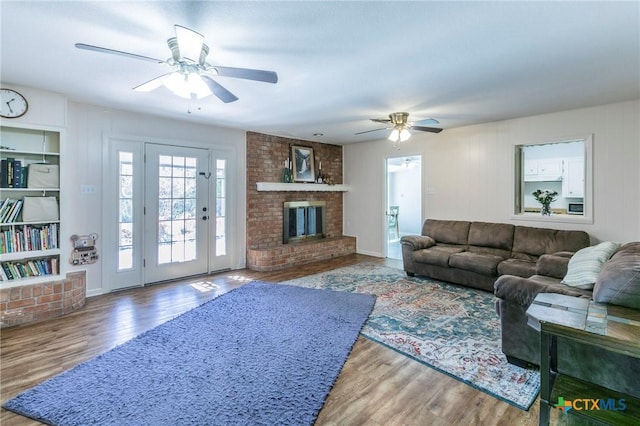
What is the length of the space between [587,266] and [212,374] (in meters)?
2.98

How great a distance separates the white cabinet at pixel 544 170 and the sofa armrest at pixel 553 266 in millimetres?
3643

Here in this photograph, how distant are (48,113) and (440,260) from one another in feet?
16.5

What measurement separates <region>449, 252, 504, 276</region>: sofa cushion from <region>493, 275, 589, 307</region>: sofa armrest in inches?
62.7

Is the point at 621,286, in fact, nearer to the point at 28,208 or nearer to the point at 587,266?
the point at 587,266

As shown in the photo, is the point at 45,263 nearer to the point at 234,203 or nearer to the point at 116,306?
the point at 116,306

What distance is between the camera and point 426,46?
2312mm

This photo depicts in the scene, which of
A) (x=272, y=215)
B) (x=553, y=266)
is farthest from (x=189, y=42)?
(x=272, y=215)

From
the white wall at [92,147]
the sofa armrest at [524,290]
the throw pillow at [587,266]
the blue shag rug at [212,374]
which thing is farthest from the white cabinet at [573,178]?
the white wall at [92,147]

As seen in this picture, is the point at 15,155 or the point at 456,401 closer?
the point at 456,401

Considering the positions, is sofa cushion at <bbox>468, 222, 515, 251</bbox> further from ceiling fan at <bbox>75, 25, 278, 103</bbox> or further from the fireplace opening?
ceiling fan at <bbox>75, 25, 278, 103</bbox>

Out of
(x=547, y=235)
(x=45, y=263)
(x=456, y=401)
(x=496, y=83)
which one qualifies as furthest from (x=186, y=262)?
(x=547, y=235)

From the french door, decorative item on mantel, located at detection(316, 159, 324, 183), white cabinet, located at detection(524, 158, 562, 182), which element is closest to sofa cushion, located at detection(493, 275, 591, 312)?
the french door

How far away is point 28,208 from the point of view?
330 centimetres

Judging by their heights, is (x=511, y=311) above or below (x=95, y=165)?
below
